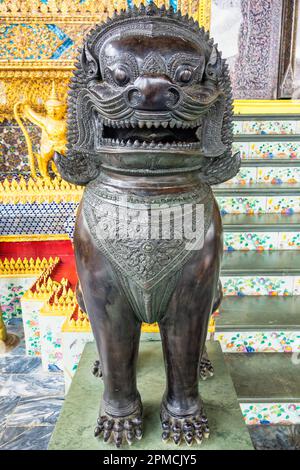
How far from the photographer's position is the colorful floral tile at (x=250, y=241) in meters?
2.36

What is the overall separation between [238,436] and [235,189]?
1.67 meters

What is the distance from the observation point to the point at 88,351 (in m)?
1.59

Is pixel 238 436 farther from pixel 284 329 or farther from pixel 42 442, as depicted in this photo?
pixel 42 442

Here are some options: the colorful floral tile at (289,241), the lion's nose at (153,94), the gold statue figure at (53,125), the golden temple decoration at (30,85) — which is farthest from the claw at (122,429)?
the golden temple decoration at (30,85)

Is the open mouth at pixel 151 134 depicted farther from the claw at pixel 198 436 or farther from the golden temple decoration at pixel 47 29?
the golden temple decoration at pixel 47 29

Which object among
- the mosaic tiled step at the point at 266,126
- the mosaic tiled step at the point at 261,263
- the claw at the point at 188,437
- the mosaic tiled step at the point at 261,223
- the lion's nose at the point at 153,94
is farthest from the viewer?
the mosaic tiled step at the point at 266,126

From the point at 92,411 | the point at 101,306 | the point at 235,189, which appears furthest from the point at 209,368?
the point at 235,189

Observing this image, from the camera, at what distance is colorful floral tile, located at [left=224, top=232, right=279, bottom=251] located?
2355mm

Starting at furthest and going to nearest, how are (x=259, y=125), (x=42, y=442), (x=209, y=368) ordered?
1. (x=259, y=125)
2. (x=42, y=442)
3. (x=209, y=368)

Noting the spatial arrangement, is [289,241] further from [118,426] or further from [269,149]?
[118,426]

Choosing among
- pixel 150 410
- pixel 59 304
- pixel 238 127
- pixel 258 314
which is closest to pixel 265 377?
pixel 258 314

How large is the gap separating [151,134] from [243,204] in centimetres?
178

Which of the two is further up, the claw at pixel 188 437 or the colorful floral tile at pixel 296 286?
the claw at pixel 188 437

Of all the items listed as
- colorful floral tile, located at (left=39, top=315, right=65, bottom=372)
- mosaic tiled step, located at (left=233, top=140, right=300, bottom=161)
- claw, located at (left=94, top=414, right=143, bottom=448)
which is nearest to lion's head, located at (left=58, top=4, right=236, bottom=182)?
claw, located at (left=94, top=414, right=143, bottom=448)
